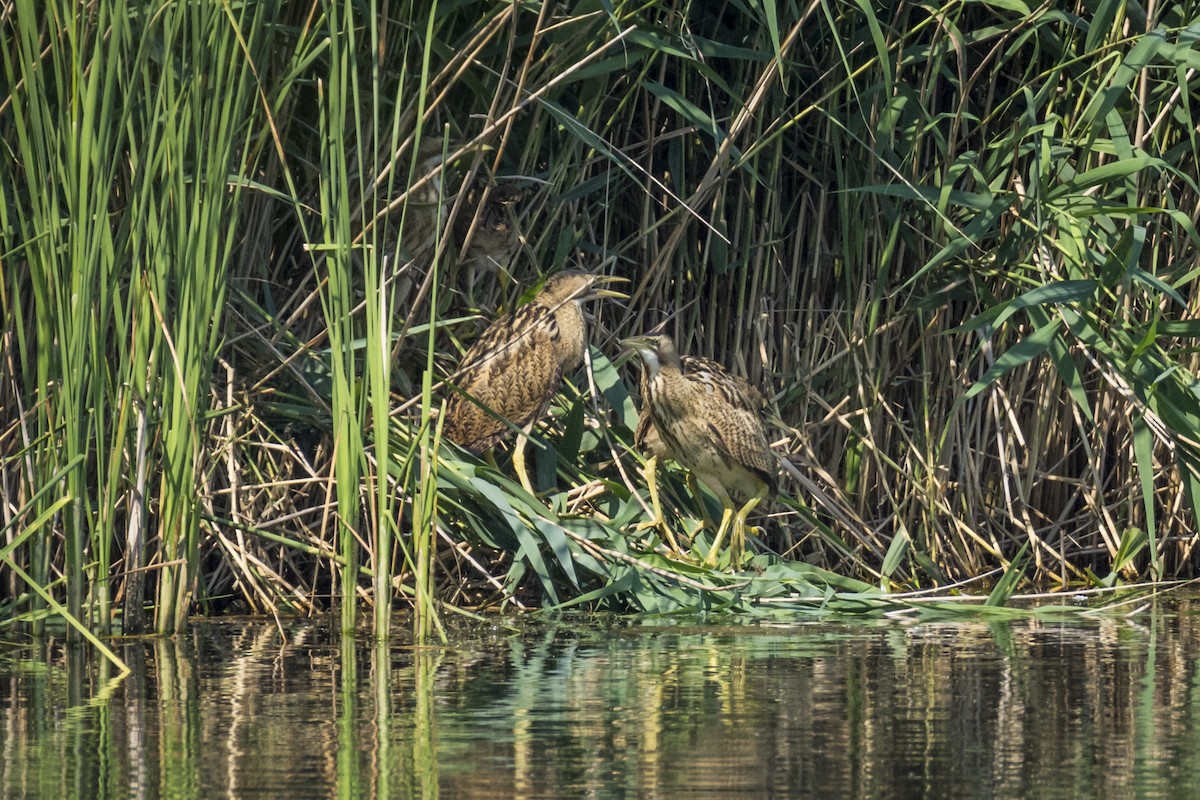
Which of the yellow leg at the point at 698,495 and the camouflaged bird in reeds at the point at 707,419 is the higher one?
the camouflaged bird in reeds at the point at 707,419

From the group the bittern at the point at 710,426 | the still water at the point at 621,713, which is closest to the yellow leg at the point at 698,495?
the bittern at the point at 710,426

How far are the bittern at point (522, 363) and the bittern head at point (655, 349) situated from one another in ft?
0.56

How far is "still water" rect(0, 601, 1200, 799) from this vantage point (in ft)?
10.3

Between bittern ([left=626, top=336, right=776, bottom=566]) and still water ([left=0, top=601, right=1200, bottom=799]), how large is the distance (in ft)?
2.76

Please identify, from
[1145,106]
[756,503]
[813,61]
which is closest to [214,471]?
[756,503]

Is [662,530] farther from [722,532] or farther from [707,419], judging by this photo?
[707,419]

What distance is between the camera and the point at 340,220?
448 centimetres

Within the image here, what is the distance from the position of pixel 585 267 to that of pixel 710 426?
0.83 metres

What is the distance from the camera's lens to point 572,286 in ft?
19.3

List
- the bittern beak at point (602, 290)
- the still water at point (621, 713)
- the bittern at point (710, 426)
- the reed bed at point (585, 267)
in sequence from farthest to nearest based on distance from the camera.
A: the bittern beak at point (602, 290) < the bittern at point (710, 426) < the reed bed at point (585, 267) < the still water at point (621, 713)

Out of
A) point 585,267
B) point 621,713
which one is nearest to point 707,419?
point 585,267

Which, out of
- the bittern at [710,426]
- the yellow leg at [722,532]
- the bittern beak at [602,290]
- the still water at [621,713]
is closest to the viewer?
the still water at [621,713]

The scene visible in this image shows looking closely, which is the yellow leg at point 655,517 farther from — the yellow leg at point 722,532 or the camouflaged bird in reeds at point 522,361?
the camouflaged bird in reeds at point 522,361

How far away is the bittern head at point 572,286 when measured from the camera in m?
5.89
